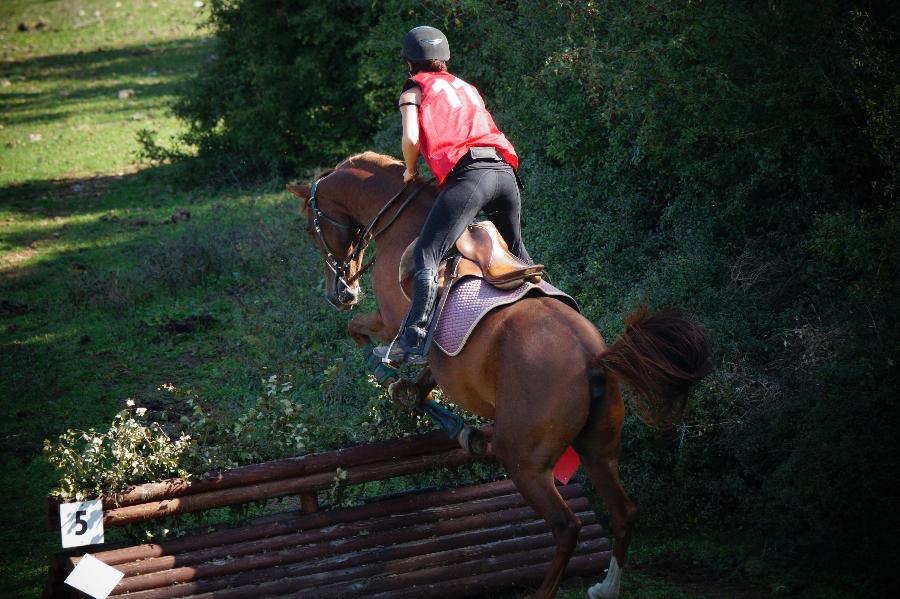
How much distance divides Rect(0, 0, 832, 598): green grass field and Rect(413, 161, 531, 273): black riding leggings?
171 cm

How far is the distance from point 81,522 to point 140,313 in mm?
6130

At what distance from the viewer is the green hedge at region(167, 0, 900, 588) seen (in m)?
6.01

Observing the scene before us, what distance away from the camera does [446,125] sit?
6000mm

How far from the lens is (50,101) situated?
23391 millimetres

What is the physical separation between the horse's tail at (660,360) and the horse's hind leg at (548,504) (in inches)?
27.7

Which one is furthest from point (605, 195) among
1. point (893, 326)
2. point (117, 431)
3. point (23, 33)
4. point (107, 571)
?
point (23, 33)

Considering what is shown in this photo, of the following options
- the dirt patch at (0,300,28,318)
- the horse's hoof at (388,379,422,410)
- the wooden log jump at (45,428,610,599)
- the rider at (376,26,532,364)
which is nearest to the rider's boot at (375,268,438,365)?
the rider at (376,26,532,364)

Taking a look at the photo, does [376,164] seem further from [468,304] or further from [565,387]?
[565,387]

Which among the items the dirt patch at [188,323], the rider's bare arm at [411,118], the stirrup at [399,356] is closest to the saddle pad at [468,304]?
the stirrup at [399,356]

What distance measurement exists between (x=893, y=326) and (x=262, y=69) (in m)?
12.4

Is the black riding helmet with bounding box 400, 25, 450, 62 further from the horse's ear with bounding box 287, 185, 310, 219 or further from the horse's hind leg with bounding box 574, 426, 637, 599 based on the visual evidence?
the horse's hind leg with bounding box 574, 426, 637, 599

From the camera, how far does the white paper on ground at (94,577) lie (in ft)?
18.1

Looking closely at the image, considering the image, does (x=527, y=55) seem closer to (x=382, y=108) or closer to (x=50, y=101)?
(x=382, y=108)

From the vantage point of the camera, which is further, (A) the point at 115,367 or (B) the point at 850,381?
(A) the point at 115,367
